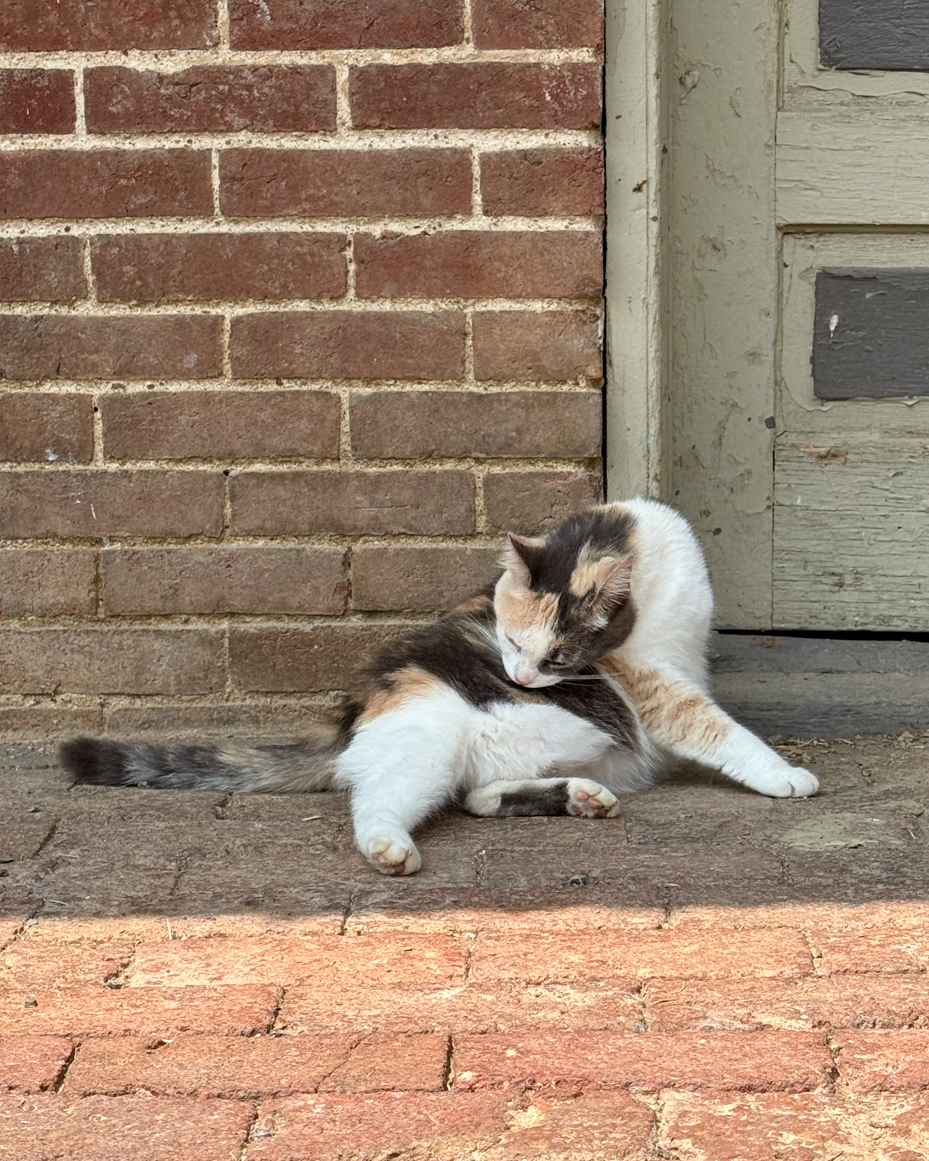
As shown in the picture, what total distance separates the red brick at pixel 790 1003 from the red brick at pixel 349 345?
5.97 feet

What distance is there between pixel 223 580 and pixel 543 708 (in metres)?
0.96

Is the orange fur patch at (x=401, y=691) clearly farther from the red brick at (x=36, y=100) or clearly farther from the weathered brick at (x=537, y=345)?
the red brick at (x=36, y=100)

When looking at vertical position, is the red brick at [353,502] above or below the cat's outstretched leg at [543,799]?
above

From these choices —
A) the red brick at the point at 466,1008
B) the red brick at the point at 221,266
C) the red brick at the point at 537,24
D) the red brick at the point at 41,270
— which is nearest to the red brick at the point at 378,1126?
the red brick at the point at 466,1008

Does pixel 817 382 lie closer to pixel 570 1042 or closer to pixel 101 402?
pixel 101 402

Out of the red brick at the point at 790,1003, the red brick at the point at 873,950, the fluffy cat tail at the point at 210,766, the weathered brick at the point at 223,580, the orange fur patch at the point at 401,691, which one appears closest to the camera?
the red brick at the point at 790,1003

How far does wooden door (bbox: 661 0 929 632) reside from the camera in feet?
12.2

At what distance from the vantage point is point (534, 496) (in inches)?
140

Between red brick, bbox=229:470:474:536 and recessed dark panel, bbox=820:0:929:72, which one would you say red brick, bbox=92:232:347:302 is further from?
recessed dark panel, bbox=820:0:929:72

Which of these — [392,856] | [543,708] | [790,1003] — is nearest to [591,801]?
[543,708]

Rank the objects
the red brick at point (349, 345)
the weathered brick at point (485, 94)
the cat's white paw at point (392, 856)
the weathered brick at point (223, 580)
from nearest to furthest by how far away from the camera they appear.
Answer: the cat's white paw at point (392, 856)
the weathered brick at point (485, 94)
the red brick at point (349, 345)
the weathered brick at point (223, 580)

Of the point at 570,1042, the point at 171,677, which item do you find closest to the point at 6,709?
the point at 171,677

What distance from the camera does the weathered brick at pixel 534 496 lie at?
3533 millimetres

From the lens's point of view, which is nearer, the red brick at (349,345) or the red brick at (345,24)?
the red brick at (345,24)
